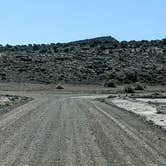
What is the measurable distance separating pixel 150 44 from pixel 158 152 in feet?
439

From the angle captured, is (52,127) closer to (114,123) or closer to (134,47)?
(114,123)

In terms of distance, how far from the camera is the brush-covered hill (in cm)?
10919

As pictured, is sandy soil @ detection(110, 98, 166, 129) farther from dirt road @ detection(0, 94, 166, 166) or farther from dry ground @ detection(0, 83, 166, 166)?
dry ground @ detection(0, 83, 166, 166)

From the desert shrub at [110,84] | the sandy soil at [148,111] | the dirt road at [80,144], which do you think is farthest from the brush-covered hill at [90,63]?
the dirt road at [80,144]

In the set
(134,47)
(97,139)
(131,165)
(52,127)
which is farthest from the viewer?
(134,47)

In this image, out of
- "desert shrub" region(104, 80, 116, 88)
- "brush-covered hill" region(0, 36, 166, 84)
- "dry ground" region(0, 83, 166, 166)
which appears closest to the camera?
"dry ground" region(0, 83, 166, 166)

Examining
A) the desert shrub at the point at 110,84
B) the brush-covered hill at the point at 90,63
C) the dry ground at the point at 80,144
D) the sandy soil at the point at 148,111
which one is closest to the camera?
the dry ground at the point at 80,144

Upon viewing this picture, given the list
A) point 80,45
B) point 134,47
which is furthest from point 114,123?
point 80,45

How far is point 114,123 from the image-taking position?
2652 centimetres

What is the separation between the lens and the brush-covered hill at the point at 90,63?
358 feet

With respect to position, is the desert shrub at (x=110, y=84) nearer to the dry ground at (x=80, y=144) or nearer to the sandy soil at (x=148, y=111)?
the sandy soil at (x=148, y=111)

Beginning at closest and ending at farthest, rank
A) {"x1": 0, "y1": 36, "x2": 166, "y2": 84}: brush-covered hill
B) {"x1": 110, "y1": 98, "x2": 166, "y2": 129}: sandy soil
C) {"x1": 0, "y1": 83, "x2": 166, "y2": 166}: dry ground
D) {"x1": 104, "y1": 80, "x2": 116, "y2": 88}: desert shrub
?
{"x1": 0, "y1": 83, "x2": 166, "y2": 166}: dry ground, {"x1": 110, "y1": 98, "x2": 166, "y2": 129}: sandy soil, {"x1": 104, "y1": 80, "x2": 116, "y2": 88}: desert shrub, {"x1": 0, "y1": 36, "x2": 166, "y2": 84}: brush-covered hill

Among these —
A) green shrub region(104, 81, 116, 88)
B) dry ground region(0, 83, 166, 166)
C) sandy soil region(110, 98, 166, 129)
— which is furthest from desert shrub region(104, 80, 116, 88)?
dry ground region(0, 83, 166, 166)

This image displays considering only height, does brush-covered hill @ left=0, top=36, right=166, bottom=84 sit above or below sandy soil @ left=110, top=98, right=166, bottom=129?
above
